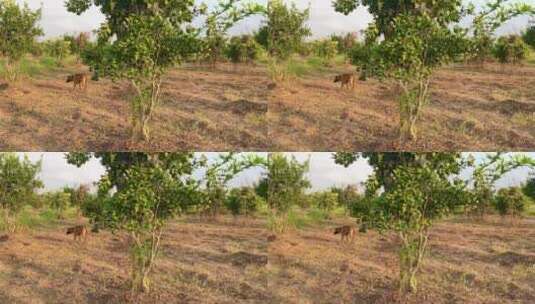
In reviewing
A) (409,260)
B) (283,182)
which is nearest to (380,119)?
(283,182)

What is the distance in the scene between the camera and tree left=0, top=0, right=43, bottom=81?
11.3m

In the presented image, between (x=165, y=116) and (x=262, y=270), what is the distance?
272 cm

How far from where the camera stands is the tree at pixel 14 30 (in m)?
11.3

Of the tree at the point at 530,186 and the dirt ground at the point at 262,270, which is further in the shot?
the tree at the point at 530,186

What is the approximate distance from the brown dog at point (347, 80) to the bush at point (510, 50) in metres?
2.55

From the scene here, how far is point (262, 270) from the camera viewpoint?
1007 centimetres

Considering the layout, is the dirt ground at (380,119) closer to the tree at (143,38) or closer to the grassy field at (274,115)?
the grassy field at (274,115)

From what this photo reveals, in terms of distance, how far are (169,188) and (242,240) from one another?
5.06 ft

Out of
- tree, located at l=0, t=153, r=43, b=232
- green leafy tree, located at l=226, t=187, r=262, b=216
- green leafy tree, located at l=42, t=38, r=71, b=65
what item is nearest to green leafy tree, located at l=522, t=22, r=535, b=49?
green leafy tree, located at l=226, t=187, r=262, b=216

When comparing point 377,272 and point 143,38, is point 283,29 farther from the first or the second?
point 377,272

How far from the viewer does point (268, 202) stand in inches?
380

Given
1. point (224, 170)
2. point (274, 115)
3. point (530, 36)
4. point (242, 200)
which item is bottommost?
point (242, 200)

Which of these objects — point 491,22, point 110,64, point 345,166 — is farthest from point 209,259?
point 491,22

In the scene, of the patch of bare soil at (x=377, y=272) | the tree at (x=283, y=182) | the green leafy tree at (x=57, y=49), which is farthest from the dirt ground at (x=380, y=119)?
the green leafy tree at (x=57, y=49)
